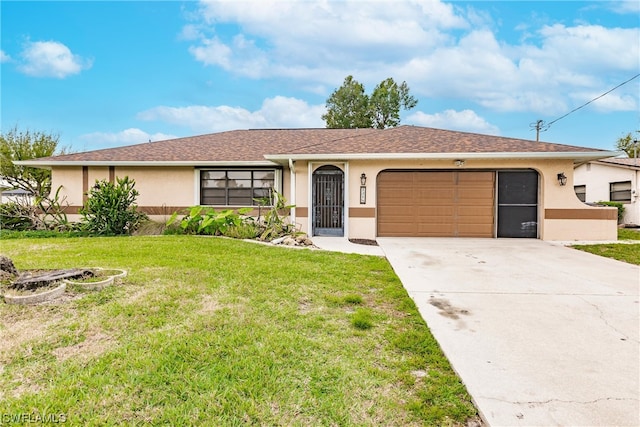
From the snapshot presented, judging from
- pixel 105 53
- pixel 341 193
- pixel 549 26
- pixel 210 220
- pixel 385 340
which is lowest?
pixel 385 340

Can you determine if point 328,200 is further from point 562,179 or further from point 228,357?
point 228,357

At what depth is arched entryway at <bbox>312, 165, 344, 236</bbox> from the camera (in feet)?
37.0

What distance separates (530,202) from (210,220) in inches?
387

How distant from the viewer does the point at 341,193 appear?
1139 centimetres

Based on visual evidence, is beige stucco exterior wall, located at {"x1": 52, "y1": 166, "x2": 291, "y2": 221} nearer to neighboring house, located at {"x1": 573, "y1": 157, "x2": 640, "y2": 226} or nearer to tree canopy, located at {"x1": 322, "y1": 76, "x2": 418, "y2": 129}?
neighboring house, located at {"x1": 573, "y1": 157, "x2": 640, "y2": 226}

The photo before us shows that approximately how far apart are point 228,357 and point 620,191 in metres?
20.3

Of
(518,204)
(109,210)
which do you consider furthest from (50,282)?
(518,204)

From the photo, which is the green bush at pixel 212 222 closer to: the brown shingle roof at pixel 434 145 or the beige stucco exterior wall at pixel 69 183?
the brown shingle roof at pixel 434 145

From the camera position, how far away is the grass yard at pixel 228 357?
2.05 metres

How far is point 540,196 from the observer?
1045cm

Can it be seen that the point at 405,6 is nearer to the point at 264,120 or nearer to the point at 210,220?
the point at 210,220

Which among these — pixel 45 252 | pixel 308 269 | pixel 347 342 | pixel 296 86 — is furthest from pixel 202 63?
pixel 347 342

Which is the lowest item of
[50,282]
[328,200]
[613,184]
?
[50,282]
